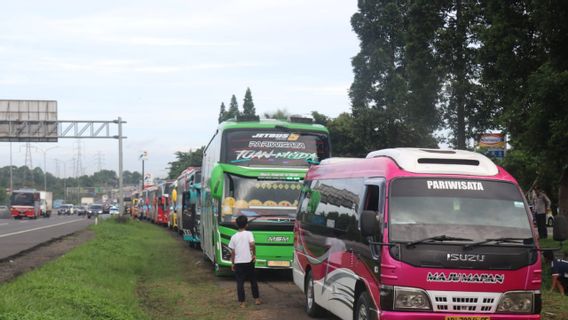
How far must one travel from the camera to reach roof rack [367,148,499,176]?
8555 millimetres

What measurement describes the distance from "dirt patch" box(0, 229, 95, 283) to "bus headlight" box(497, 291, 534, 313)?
452 inches

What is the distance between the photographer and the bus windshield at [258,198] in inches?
647

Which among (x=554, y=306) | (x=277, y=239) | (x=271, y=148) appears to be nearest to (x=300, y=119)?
(x=271, y=148)

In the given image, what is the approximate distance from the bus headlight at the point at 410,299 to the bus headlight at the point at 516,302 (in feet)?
2.72

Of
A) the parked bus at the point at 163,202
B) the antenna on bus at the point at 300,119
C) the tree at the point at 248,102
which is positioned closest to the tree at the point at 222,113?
the tree at the point at 248,102

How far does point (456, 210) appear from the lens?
8.24 meters

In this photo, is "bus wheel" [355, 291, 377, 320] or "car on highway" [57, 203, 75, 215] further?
"car on highway" [57, 203, 75, 215]

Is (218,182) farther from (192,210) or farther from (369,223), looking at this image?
(192,210)

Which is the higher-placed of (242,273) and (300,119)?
(300,119)

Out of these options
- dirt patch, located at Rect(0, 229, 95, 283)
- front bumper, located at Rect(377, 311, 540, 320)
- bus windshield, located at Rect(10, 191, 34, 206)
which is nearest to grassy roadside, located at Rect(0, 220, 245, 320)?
dirt patch, located at Rect(0, 229, 95, 283)

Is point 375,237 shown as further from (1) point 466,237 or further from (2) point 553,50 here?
(2) point 553,50

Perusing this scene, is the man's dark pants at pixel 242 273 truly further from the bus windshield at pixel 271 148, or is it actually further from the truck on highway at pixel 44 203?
the truck on highway at pixel 44 203

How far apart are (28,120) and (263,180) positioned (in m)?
39.9

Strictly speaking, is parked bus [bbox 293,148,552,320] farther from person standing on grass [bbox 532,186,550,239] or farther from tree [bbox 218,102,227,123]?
tree [bbox 218,102,227,123]
